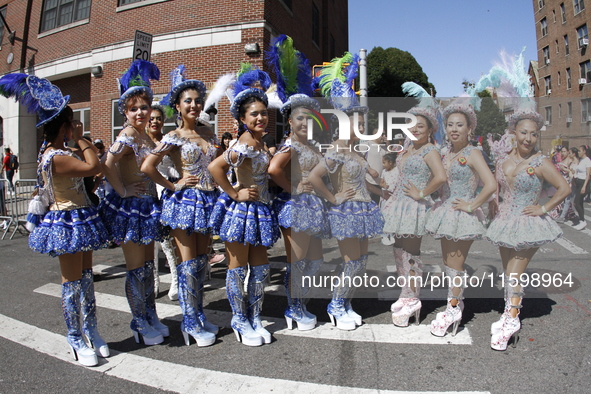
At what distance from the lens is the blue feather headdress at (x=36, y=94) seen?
328 centimetres

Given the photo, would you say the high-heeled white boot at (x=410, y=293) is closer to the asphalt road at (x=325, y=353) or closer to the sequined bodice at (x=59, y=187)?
the asphalt road at (x=325, y=353)

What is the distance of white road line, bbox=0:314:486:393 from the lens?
9.78 ft

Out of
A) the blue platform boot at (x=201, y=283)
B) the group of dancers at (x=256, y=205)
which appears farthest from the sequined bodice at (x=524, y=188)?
the blue platform boot at (x=201, y=283)

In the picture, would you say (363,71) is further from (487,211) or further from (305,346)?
(305,346)

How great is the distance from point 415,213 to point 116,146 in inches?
106

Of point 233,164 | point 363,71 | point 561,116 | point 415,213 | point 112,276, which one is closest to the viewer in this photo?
point 233,164

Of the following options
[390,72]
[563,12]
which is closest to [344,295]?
[563,12]

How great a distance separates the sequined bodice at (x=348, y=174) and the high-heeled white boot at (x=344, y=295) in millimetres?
655

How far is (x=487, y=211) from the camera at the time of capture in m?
3.96

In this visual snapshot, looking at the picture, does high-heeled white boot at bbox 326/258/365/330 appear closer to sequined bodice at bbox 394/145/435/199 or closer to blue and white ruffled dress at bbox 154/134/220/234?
sequined bodice at bbox 394/145/435/199

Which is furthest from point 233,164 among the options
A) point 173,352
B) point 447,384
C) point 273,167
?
point 447,384

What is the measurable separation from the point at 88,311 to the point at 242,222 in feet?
4.66

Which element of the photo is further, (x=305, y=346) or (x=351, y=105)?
(x=351, y=105)

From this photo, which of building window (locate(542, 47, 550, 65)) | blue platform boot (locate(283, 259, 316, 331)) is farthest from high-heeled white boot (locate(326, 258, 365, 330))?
building window (locate(542, 47, 550, 65))
